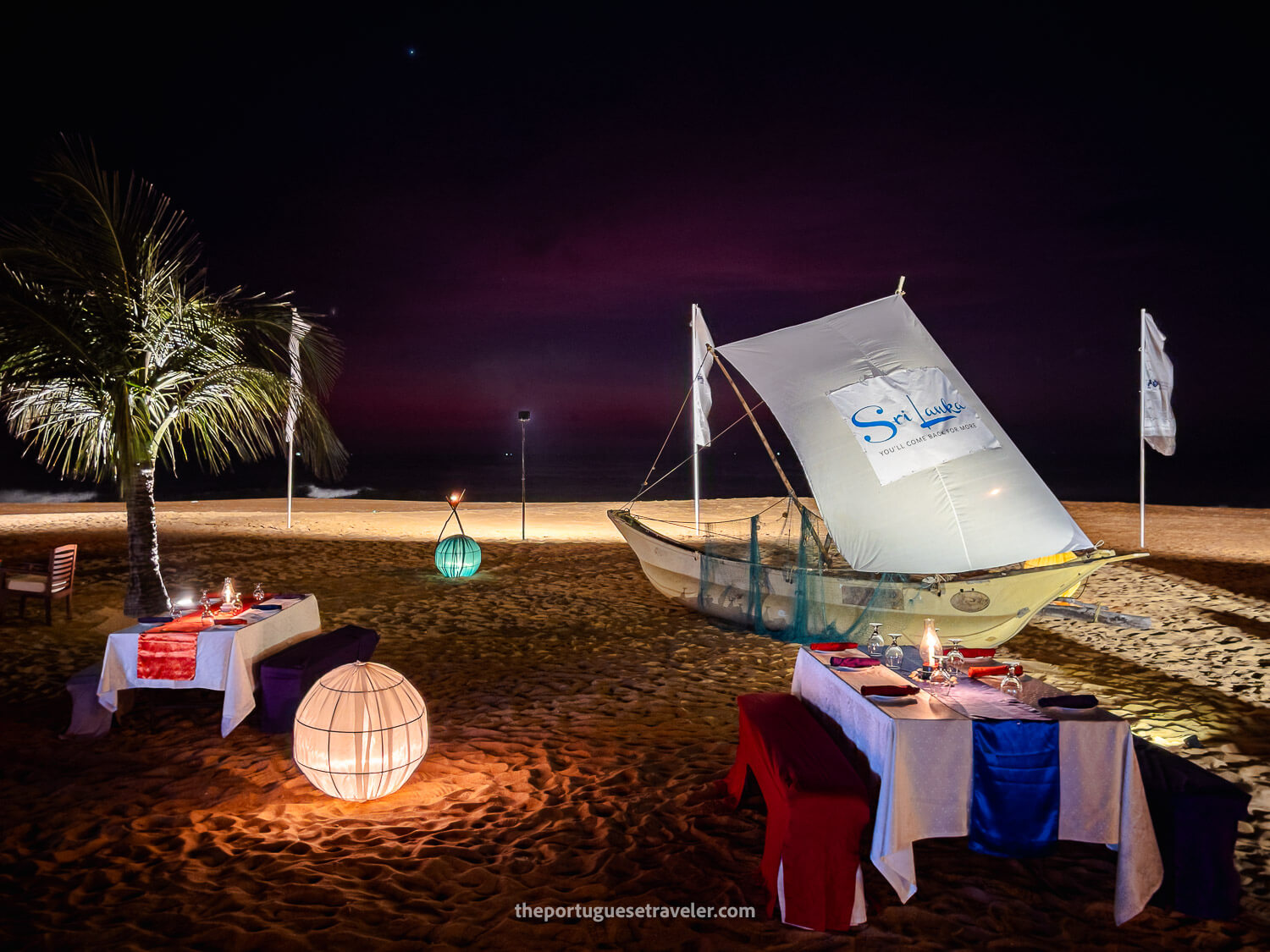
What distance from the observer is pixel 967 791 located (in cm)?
366

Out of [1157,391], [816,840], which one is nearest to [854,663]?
[816,840]

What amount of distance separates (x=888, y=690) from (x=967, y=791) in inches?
22.2

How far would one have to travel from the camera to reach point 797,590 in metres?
8.49

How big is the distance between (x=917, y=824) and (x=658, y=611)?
6.67 meters

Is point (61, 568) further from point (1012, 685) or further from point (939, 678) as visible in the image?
point (1012, 685)

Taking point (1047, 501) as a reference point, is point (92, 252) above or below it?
above

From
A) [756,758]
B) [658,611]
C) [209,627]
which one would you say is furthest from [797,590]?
[209,627]

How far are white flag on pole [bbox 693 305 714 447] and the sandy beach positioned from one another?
372 cm

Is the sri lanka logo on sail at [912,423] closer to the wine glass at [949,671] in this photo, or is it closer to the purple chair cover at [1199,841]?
the wine glass at [949,671]

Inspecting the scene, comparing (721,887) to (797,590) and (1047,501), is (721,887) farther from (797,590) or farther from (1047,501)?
(1047,501)

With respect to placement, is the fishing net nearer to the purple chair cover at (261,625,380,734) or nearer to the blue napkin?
the blue napkin

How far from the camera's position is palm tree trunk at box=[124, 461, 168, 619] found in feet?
28.1

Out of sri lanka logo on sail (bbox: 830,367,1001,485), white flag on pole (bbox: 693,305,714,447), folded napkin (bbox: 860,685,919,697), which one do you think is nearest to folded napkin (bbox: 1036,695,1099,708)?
folded napkin (bbox: 860,685,919,697)

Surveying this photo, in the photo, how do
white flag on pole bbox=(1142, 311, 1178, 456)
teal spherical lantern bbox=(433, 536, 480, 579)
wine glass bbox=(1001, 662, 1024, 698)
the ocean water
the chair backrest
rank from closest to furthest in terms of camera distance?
1. wine glass bbox=(1001, 662, 1024, 698)
2. the chair backrest
3. teal spherical lantern bbox=(433, 536, 480, 579)
4. white flag on pole bbox=(1142, 311, 1178, 456)
5. the ocean water
